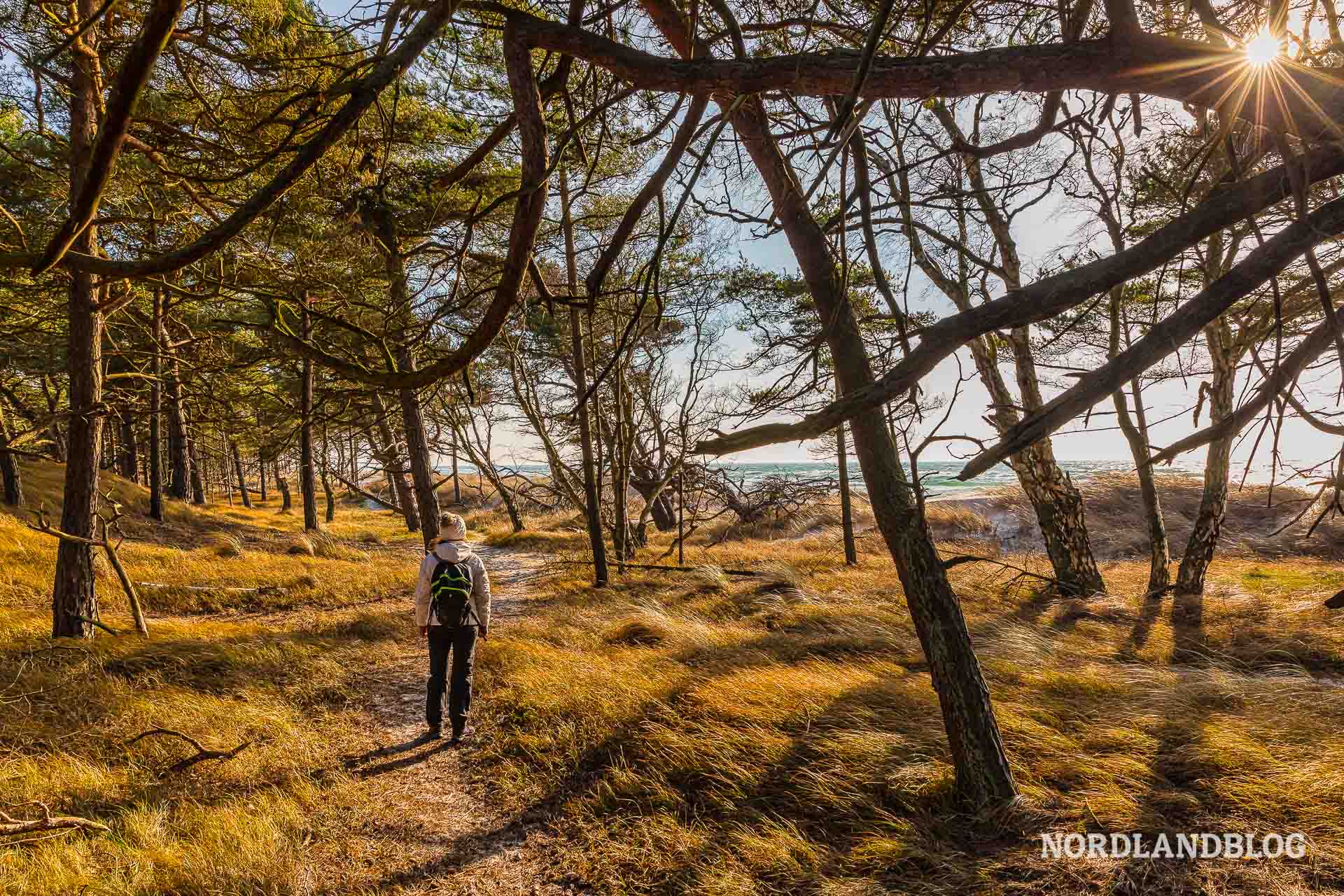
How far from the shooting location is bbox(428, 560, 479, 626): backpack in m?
4.14

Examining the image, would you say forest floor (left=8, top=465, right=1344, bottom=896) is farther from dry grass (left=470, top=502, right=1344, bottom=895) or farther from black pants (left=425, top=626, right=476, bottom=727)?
black pants (left=425, top=626, right=476, bottom=727)

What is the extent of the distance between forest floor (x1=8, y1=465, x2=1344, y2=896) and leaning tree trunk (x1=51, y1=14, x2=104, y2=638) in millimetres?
A: 366

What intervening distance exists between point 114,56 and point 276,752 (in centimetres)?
642

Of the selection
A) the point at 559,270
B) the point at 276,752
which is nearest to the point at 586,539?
the point at 559,270

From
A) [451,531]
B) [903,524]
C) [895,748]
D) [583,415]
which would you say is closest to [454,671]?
[451,531]

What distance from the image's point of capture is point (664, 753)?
11.3 feet

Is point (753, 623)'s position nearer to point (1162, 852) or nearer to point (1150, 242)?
point (1162, 852)

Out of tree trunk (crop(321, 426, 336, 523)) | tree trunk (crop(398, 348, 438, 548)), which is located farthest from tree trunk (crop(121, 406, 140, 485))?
tree trunk (crop(398, 348, 438, 548))

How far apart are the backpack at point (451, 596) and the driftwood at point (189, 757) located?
1423 millimetres

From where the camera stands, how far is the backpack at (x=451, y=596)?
414 cm

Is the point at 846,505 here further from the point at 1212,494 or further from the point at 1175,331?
the point at 1175,331

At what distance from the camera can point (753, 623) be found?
6.75m

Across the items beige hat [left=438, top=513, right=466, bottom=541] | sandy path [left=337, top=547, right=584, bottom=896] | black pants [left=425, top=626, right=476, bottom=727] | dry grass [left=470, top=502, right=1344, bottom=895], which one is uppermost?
beige hat [left=438, top=513, right=466, bottom=541]

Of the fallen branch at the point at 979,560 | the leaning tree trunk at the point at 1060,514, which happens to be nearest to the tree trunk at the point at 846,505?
the leaning tree trunk at the point at 1060,514
